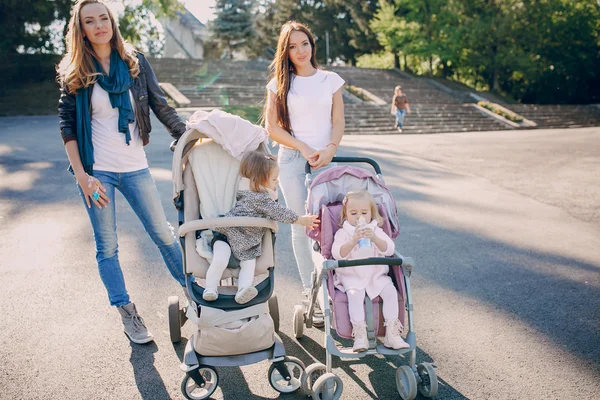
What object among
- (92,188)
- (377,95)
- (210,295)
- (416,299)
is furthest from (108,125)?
(377,95)

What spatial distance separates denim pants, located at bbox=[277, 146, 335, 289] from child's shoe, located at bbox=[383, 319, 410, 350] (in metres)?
1.02

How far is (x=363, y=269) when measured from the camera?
335 centimetres

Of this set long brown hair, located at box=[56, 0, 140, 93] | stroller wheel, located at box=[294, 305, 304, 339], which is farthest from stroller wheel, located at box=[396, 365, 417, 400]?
long brown hair, located at box=[56, 0, 140, 93]

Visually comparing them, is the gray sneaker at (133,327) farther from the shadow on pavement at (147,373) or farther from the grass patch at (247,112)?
the grass patch at (247,112)

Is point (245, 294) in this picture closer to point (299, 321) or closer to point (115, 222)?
point (299, 321)

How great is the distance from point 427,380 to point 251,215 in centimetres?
143

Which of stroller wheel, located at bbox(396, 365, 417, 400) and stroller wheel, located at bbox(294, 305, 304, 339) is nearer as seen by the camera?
stroller wheel, located at bbox(396, 365, 417, 400)

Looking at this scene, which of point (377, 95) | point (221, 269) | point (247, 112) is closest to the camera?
point (221, 269)

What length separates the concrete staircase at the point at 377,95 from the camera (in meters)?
23.0

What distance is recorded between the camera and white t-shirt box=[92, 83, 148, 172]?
11.6 ft

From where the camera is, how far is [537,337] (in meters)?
3.89

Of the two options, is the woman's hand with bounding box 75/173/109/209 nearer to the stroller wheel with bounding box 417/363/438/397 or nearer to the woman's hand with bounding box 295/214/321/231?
the woman's hand with bounding box 295/214/321/231

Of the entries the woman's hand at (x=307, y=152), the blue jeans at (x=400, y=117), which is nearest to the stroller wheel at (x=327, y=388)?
the woman's hand at (x=307, y=152)

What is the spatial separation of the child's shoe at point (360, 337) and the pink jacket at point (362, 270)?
21cm
